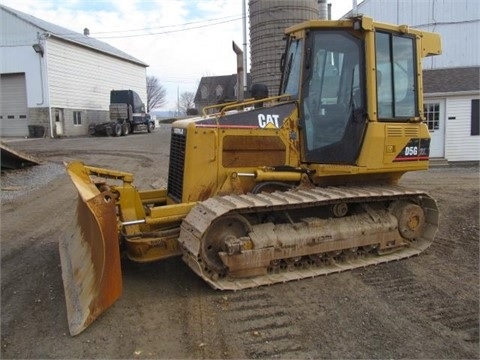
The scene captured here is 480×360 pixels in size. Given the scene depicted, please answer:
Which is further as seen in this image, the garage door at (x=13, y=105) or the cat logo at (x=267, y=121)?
the garage door at (x=13, y=105)

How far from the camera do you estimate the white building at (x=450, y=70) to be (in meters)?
18.0

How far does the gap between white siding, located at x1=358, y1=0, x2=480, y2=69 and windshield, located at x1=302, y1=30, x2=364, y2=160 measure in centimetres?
1650

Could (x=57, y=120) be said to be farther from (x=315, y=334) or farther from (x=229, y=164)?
(x=315, y=334)

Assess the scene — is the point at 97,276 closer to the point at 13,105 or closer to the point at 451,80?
the point at 451,80

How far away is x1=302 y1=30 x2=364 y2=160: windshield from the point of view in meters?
5.91

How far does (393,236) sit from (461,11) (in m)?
17.5

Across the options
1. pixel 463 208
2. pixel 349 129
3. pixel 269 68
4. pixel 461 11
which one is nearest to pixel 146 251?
pixel 349 129

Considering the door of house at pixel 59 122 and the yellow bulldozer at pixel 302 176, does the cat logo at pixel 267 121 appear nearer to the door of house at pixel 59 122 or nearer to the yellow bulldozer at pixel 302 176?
the yellow bulldozer at pixel 302 176

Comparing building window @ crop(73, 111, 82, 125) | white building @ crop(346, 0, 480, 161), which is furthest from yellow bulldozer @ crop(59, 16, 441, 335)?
building window @ crop(73, 111, 82, 125)

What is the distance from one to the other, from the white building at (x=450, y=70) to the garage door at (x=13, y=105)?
59.9 ft

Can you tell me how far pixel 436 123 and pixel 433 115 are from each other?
0.32 meters

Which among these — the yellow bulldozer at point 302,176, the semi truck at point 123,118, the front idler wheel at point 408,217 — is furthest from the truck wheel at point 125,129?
the front idler wheel at point 408,217

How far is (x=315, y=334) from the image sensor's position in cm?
410

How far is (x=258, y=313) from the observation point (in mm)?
4531
